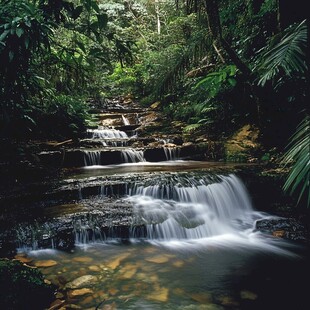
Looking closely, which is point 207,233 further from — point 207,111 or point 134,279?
point 207,111

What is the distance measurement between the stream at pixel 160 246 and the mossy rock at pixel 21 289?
0.54 ft

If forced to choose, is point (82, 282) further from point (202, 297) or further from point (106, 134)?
point (106, 134)

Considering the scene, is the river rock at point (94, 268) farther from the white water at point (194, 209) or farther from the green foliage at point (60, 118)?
the green foliage at point (60, 118)

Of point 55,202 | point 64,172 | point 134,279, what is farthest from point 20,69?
point 64,172

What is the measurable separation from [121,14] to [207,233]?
68.5 feet

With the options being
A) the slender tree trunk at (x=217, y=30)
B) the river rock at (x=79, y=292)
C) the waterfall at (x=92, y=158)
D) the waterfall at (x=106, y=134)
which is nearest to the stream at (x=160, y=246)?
the river rock at (x=79, y=292)

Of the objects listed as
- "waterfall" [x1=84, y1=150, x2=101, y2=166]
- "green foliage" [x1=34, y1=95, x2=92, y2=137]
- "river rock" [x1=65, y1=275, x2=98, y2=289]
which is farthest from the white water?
"green foliage" [x1=34, y1=95, x2=92, y2=137]

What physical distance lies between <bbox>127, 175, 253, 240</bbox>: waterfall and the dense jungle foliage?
111cm

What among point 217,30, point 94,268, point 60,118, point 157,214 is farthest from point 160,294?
point 60,118

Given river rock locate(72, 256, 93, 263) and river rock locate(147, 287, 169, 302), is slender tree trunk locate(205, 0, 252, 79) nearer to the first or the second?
river rock locate(147, 287, 169, 302)

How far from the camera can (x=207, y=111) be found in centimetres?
922

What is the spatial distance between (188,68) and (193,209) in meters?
2.76

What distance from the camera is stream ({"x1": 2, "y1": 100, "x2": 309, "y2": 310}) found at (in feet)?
9.43

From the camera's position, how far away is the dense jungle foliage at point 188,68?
6.25 ft
